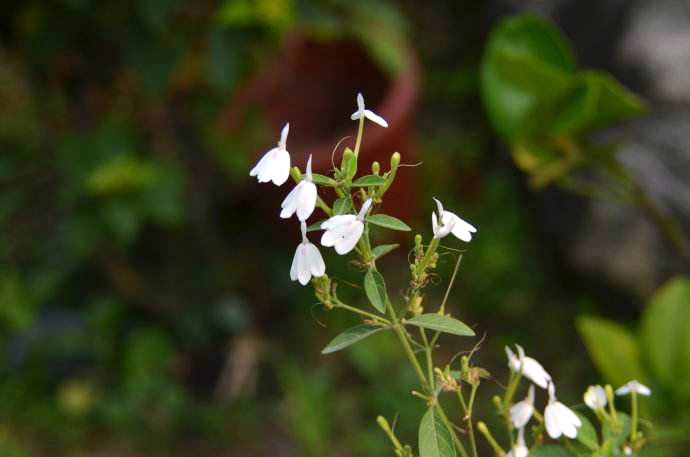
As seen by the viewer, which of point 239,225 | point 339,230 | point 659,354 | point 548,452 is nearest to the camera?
point 339,230

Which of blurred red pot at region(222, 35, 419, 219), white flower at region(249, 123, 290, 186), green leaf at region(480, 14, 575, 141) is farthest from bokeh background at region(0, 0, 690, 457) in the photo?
white flower at region(249, 123, 290, 186)

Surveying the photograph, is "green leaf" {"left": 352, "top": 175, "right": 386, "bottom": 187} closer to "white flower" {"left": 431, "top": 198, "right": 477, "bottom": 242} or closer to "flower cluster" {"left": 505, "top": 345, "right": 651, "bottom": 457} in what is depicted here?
"white flower" {"left": 431, "top": 198, "right": 477, "bottom": 242}

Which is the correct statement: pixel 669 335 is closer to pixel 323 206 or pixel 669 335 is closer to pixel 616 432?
pixel 616 432

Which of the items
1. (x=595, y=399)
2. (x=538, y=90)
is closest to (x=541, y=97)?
(x=538, y=90)

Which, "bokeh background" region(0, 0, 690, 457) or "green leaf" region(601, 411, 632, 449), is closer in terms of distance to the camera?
"green leaf" region(601, 411, 632, 449)

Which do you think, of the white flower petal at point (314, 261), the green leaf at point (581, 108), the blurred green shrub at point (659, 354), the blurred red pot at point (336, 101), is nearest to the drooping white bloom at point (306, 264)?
the white flower petal at point (314, 261)

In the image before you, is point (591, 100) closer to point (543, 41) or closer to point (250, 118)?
point (543, 41)

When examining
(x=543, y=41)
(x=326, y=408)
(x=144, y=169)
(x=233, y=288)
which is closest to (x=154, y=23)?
(x=144, y=169)
